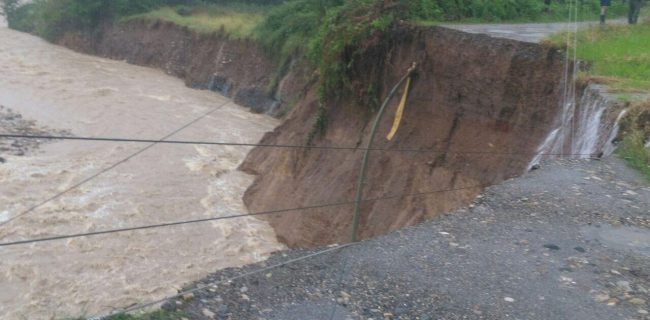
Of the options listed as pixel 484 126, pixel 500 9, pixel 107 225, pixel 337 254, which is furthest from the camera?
pixel 500 9

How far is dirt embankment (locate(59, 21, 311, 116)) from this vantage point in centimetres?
3012

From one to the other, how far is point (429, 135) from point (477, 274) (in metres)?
9.13

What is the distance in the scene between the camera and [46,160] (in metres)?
22.4

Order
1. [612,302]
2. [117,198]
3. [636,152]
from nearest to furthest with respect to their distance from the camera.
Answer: [612,302]
[636,152]
[117,198]

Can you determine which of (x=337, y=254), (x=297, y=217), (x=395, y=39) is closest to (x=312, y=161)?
(x=297, y=217)

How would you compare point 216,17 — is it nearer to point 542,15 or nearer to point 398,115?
point 542,15

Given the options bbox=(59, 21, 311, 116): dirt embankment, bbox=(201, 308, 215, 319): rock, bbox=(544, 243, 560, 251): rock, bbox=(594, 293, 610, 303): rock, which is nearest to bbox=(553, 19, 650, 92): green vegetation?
bbox=(544, 243, 560, 251): rock

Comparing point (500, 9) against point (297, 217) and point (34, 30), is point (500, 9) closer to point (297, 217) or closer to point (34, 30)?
point (297, 217)

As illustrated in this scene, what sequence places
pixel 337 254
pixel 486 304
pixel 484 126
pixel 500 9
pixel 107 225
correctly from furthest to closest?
1. pixel 500 9
2. pixel 107 225
3. pixel 484 126
4. pixel 337 254
5. pixel 486 304

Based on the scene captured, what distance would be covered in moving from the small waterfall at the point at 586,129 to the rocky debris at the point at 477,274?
2439 millimetres

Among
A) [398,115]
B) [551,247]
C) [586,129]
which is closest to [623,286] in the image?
[551,247]

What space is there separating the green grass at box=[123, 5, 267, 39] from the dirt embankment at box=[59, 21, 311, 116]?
1.25ft

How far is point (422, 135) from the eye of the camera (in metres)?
15.9

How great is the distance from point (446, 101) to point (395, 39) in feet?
7.89
